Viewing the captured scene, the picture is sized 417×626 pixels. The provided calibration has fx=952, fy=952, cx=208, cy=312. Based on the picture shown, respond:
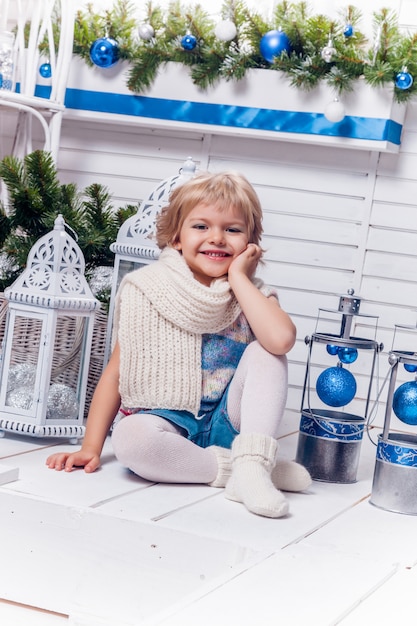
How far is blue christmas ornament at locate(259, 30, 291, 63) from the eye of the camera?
108 inches

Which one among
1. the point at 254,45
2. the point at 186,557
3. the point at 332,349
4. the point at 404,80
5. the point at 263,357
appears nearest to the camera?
the point at 186,557

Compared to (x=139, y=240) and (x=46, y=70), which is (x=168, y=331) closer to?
(x=139, y=240)

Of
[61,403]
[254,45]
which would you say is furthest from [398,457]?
[254,45]

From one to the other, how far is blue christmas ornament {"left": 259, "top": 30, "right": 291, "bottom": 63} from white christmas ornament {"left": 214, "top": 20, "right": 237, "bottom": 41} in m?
0.09

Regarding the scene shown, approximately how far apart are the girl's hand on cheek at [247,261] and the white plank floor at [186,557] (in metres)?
0.46

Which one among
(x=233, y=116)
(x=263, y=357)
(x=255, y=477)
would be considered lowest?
(x=255, y=477)

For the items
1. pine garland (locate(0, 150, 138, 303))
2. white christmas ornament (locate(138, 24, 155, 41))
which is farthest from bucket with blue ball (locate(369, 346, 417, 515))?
white christmas ornament (locate(138, 24, 155, 41))

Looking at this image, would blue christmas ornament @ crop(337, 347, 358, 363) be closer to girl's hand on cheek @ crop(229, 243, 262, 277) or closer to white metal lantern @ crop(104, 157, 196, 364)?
girl's hand on cheek @ crop(229, 243, 262, 277)

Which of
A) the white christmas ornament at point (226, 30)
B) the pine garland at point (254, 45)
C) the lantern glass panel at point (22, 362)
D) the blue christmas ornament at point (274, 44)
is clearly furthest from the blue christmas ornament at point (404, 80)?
the lantern glass panel at point (22, 362)

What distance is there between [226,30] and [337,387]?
1.22 meters

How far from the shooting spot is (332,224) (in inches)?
117

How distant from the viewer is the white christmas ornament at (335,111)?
2.71 meters

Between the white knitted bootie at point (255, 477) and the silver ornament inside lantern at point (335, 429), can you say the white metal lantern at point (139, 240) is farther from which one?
the white knitted bootie at point (255, 477)

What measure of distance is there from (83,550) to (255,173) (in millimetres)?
1700
